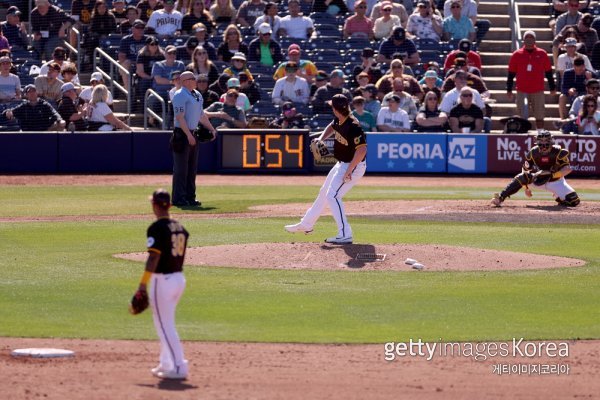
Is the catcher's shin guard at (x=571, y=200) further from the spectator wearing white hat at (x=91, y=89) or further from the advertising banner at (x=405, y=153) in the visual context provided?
the spectator wearing white hat at (x=91, y=89)

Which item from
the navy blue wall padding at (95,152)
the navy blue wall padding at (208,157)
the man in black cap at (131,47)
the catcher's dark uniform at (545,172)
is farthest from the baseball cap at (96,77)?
the catcher's dark uniform at (545,172)

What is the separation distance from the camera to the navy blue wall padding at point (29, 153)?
27484mm

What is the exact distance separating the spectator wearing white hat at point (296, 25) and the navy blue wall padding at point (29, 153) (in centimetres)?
734

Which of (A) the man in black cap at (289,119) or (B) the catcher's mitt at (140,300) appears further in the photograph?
(A) the man in black cap at (289,119)

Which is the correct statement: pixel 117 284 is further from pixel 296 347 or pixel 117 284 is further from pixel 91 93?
pixel 91 93

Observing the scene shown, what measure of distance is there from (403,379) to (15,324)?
4124 millimetres

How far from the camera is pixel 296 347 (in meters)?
10.6

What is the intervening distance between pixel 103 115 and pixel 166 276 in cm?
1952

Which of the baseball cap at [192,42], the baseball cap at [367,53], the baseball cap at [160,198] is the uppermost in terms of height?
the baseball cap at [192,42]

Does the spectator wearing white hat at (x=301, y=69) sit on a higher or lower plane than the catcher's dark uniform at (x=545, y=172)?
higher

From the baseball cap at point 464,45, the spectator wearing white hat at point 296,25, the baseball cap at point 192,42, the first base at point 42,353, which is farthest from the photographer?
the spectator wearing white hat at point 296,25

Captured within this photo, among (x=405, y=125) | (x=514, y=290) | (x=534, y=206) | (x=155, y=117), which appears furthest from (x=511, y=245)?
(x=155, y=117)

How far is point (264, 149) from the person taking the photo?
28.8m

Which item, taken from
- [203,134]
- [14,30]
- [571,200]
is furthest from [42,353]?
[14,30]
